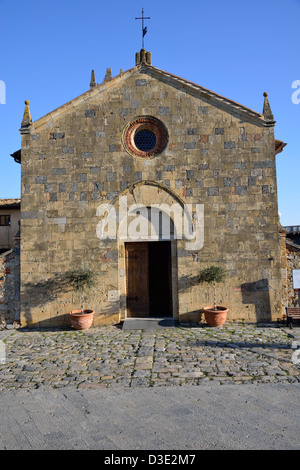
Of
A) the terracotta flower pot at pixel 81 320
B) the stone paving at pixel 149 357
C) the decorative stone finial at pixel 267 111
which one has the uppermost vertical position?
the decorative stone finial at pixel 267 111

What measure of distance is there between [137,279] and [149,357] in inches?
157

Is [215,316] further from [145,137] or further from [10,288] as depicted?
[10,288]

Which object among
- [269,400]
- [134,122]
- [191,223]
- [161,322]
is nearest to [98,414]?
[269,400]

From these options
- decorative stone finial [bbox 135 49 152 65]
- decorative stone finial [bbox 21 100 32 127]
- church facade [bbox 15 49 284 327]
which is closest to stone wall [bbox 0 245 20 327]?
church facade [bbox 15 49 284 327]

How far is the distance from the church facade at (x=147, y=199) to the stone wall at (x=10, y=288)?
40cm

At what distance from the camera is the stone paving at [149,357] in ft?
20.6

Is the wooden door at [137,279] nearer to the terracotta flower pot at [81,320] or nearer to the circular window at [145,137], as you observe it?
the terracotta flower pot at [81,320]

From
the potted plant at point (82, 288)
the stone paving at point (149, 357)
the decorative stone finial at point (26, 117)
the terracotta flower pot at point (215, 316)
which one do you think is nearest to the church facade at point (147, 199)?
the decorative stone finial at point (26, 117)

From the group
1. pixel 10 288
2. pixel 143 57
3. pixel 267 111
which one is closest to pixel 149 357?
pixel 10 288

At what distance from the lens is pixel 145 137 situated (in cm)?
1130

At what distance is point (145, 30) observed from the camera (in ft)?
38.0

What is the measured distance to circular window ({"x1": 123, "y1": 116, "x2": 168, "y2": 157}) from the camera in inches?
435

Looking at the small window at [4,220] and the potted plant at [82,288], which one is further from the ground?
the small window at [4,220]

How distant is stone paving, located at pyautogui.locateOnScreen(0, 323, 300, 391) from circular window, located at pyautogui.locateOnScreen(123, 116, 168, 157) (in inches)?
232
